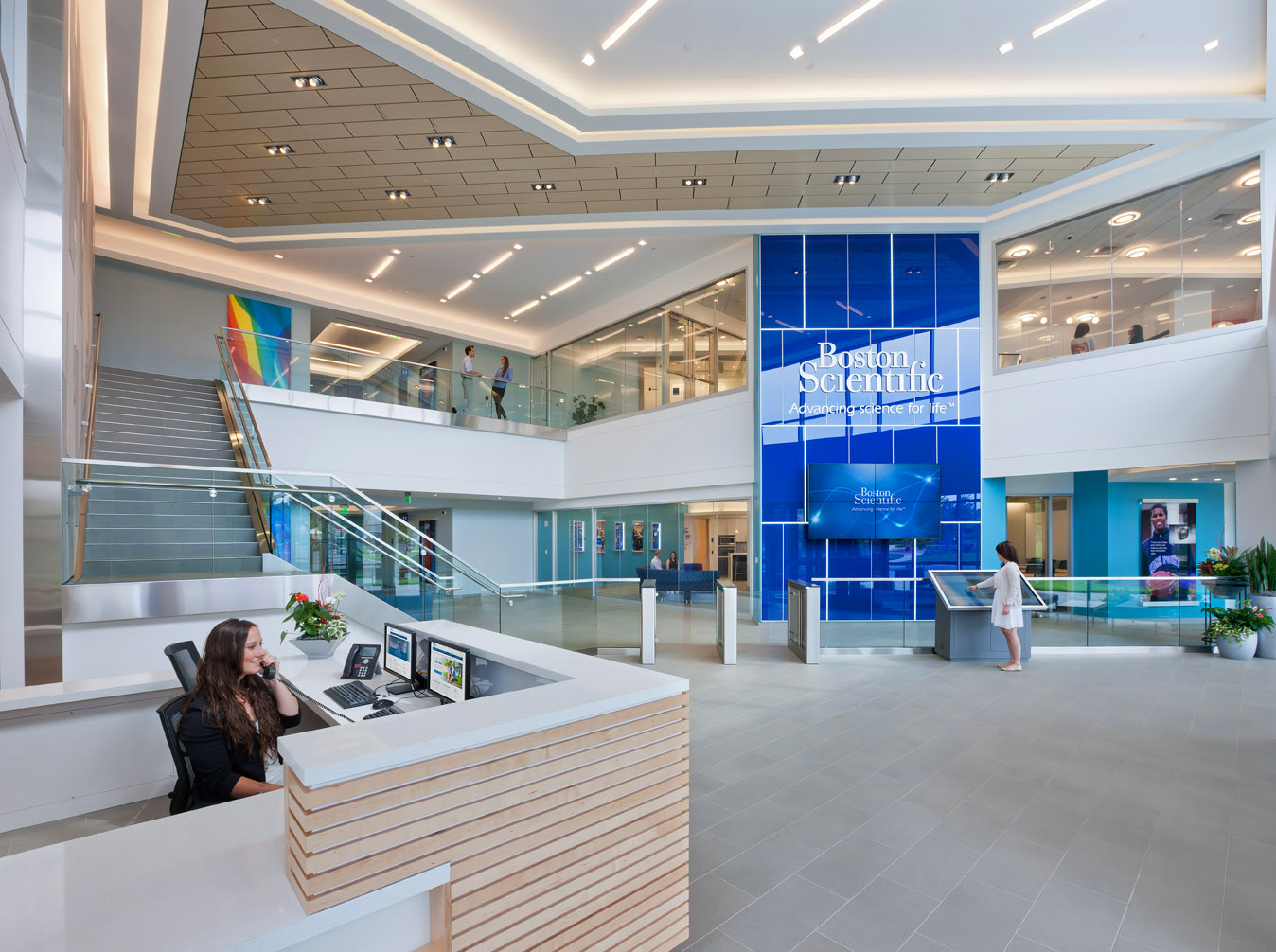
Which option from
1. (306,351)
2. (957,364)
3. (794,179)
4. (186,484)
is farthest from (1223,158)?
(306,351)

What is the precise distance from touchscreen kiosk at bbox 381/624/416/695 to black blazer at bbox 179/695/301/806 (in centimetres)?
97

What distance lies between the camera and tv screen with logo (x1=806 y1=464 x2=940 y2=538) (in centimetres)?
1157

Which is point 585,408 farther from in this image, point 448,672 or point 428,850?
point 428,850

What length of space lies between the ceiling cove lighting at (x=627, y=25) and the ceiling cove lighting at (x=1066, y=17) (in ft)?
6.90

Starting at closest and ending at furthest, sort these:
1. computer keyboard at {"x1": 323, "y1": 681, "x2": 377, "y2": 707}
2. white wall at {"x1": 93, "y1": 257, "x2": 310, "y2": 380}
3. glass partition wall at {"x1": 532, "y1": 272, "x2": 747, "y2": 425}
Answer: computer keyboard at {"x1": 323, "y1": 681, "x2": 377, "y2": 707} → white wall at {"x1": 93, "y1": 257, "x2": 310, "y2": 380} → glass partition wall at {"x1": 532, "y1": 272, "x2": 747, "y2": 425}

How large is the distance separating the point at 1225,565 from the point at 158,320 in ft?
63.0

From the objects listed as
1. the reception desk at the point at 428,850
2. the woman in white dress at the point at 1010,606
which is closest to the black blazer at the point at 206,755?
the reception desk at the point at 428,850

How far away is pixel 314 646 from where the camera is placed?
486 centimetres

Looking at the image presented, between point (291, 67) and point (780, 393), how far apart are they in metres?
8.73

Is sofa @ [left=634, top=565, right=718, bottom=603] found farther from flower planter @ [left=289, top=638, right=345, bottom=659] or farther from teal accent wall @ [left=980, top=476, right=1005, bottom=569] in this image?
flower planter @ [left=289, top=638, right=345, bottom=659]

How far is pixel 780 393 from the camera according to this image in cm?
1200

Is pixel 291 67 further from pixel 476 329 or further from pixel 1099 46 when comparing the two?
pixel 476 329

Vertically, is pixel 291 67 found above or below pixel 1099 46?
below

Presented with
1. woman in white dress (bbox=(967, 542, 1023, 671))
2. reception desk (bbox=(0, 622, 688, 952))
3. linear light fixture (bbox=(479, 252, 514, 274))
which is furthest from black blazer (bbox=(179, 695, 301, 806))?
linear light fixture (bbox=(479, 252, 514, 274))
